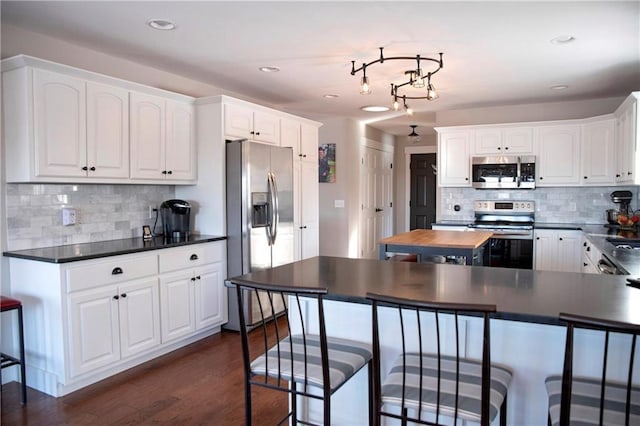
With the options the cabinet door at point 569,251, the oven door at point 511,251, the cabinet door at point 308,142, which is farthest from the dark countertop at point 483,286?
the cabinet door at point 569,251

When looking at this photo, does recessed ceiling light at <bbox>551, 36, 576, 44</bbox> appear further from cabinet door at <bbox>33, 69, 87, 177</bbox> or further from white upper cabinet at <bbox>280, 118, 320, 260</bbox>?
cabinet door at <bbox>33, 69, 87, 177</bbox>

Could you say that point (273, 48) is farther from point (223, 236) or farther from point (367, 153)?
point (367, 153)

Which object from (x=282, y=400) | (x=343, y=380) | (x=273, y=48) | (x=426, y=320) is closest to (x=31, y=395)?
(x=282, y=400)

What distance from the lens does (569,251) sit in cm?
514

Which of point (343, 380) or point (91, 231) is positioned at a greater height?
point (91, 231)

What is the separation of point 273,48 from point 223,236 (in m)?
1.64

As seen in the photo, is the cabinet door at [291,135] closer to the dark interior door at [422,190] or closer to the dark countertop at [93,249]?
the dark countertop at [93,249]

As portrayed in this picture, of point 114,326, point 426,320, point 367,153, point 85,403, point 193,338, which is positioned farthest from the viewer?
point 367,153

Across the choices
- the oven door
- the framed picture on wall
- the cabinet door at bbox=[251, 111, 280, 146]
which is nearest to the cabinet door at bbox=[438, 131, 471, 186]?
the oven door

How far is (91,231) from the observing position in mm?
3541

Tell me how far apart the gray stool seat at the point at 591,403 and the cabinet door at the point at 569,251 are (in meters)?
3.92

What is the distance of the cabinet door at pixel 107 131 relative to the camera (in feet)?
10.6

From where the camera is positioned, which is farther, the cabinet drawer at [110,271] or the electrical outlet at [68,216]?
the electrical outlet at [68,216]

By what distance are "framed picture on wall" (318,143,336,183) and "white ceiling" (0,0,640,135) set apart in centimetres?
191
